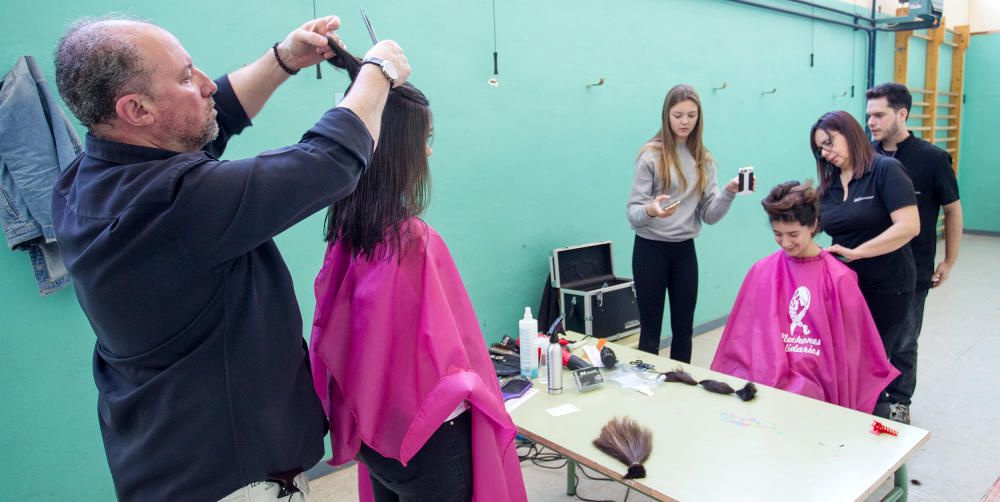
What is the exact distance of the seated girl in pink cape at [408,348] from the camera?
1025 mm

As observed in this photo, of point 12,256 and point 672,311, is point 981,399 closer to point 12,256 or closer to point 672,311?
point 672,311

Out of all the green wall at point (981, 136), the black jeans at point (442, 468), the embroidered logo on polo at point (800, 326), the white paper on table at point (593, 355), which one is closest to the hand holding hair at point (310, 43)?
the black jeans at point (442, 468)

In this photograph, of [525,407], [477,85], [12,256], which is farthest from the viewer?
[477,85]

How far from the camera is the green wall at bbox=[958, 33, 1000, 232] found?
22.7 feet

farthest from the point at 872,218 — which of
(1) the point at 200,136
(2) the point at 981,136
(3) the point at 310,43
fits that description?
(2) the point at 981,136

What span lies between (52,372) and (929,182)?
126 inches

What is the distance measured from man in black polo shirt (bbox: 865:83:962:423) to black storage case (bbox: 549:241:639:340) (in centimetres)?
115

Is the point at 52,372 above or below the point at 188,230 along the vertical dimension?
below

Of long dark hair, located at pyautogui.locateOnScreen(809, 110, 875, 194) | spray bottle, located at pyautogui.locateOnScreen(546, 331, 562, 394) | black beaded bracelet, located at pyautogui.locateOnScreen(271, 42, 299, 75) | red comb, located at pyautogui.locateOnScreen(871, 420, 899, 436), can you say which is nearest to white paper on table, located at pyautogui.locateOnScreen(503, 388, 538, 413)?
spray bottle, located at pyautogui.locateOnScreen(546, 331, 562, 394)

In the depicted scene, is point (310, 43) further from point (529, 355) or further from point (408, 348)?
point (529, 355)

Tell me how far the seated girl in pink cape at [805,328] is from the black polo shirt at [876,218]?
22cm

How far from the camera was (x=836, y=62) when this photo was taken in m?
5.06

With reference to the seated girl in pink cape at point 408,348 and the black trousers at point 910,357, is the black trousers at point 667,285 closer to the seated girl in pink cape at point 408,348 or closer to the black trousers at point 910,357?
the black trousers at point 910,357

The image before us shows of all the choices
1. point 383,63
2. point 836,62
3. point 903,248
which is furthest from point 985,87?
point 383,63
